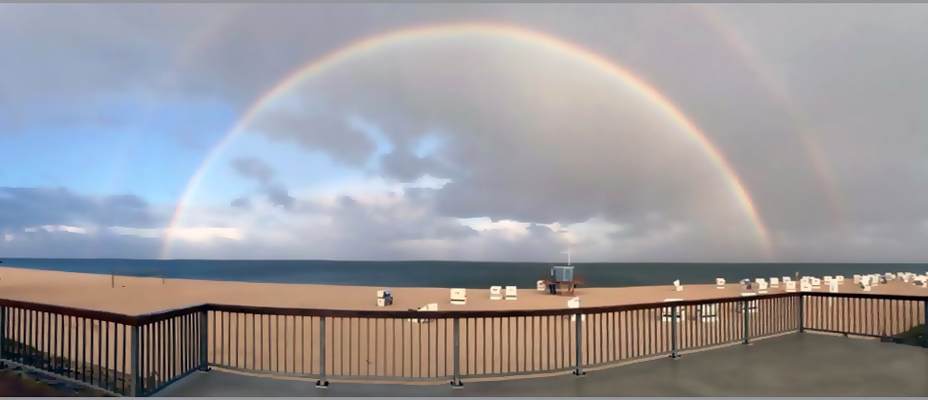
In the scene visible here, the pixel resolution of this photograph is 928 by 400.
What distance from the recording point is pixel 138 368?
572 centimetres

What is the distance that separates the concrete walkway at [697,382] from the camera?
6.09m

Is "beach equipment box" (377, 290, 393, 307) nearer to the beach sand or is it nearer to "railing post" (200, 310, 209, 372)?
the beach sand

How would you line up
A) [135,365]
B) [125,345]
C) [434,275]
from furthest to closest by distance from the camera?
[434,275], [125,345], [135,365]

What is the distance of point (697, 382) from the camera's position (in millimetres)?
6648

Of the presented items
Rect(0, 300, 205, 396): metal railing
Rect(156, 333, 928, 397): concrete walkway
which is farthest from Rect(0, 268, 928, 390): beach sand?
Rect(156, 333, 928, 397): concrete walkway

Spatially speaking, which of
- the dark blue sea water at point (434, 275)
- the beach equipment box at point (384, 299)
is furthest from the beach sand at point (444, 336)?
the dark blue sea water at point (434, 275)

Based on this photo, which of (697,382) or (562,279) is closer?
(697,382)

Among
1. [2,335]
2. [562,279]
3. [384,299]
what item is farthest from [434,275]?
[2,335]

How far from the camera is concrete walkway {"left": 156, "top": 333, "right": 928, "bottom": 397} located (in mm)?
6086

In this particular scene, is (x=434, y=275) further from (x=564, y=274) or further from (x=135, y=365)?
(x=135, y=365)

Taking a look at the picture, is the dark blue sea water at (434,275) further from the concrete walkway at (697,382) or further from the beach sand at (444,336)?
the concrete walkway at (697,382)

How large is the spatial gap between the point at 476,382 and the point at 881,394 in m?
4.93

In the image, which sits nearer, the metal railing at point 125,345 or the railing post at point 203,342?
the metal railing at point 125,345

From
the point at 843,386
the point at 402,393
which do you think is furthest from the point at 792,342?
the point at 402,393
